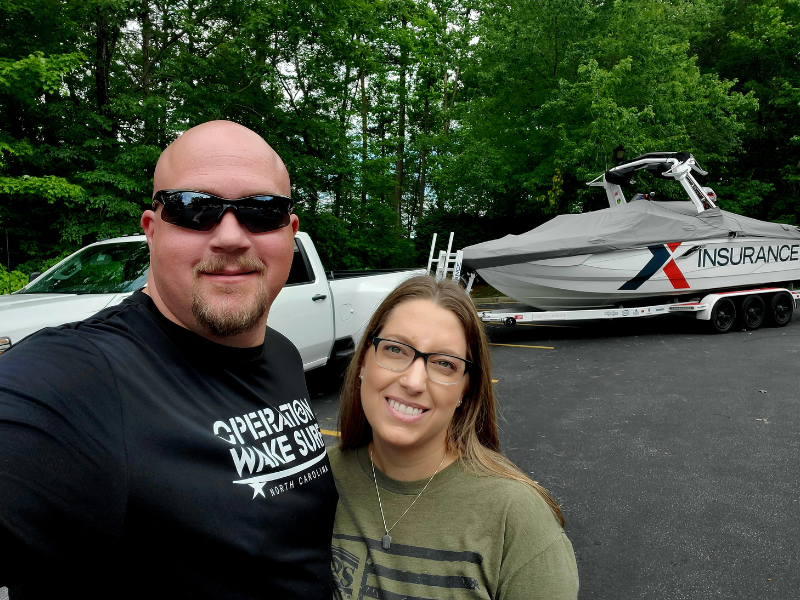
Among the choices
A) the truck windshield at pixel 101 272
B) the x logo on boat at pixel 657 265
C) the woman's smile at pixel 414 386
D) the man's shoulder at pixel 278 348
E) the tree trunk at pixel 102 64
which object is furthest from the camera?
the tree trunk at pixel 102 64

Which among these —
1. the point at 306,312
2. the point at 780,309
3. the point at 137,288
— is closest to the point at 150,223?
the point at 137,288

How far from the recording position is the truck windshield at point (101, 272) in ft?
15.1

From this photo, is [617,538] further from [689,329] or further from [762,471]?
[689,329]

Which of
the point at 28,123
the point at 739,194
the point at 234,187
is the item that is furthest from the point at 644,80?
the point at 234,187

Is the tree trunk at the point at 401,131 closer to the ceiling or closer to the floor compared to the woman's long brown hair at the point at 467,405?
closer to the ceiling

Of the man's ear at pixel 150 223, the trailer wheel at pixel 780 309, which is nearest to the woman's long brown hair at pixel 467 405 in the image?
the man's ear at pixel 150 223

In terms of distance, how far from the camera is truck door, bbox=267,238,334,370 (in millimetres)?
Answer: 5664

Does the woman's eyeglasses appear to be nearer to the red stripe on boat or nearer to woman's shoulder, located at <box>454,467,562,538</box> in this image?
woman's shoulder, located at <box>454,467,562,538</box>

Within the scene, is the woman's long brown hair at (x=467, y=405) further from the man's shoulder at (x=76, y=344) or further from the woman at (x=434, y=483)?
the man's shoulder at (x=76, y=344)

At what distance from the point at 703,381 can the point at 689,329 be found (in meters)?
4.61

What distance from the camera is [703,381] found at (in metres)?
7.04

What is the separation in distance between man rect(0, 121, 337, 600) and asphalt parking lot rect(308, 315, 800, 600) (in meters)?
2.25

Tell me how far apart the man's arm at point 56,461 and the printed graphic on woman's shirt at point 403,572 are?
0.70m

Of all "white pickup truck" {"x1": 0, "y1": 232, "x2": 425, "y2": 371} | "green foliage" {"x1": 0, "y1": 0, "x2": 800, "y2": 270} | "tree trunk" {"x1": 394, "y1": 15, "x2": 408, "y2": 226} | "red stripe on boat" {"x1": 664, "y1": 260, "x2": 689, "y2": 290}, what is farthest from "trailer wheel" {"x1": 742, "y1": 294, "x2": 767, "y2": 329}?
"tree trunk" {"x1": 394, "y1": 15, "x2": 408, "y2": 226}
